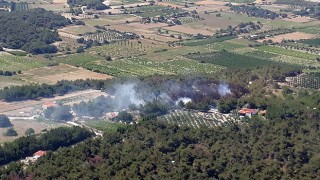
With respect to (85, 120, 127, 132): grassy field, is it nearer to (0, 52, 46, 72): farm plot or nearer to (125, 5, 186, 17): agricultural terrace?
(0, 52, 46, 72): farm plot

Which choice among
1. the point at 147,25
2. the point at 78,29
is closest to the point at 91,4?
the point at 147,25

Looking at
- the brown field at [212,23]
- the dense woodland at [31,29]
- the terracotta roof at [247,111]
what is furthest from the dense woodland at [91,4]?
the terracotta roof at [247,111]

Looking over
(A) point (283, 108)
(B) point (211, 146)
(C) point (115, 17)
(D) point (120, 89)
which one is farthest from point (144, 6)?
(B) point (211, 146)

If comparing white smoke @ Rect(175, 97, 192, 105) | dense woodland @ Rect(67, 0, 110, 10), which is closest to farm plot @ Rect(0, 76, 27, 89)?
white smoke @ Rect(175, 97, 192, 105)

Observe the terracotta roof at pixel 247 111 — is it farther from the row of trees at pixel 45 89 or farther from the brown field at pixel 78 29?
the brown field at pixel 78 29

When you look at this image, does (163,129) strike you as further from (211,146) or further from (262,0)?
(262,0)

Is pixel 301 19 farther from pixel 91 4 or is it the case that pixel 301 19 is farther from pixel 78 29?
pixel 78 29
